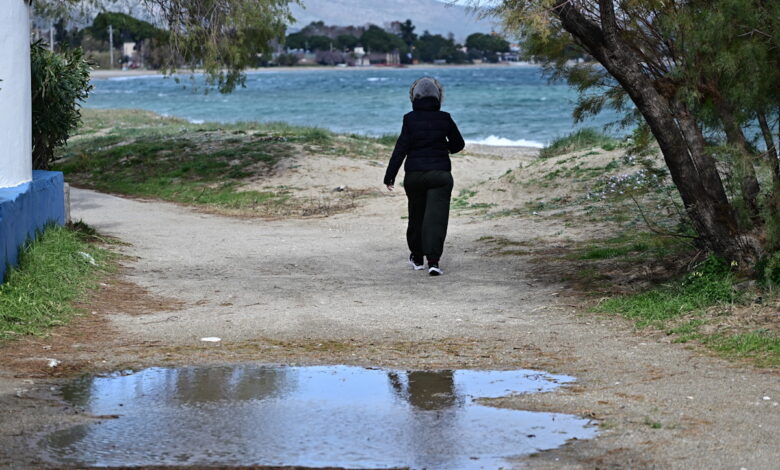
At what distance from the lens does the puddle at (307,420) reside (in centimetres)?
489

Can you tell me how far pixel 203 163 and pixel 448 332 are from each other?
14.2m

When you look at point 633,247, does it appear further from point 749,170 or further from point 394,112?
point 394,112

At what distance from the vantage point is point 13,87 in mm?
10031

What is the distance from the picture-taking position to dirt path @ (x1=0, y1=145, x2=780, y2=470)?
518 centimetres

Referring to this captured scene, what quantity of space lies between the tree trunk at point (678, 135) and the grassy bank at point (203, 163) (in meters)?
9.15

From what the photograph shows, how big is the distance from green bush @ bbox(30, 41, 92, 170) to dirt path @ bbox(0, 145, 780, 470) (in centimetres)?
150

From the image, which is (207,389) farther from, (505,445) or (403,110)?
(403,110)

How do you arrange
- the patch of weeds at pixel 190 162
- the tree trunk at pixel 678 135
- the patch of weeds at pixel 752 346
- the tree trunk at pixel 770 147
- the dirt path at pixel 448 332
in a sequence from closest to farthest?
the dirt path at pixel 448 332 < the patch of weeds at pixel 752 346 < the tree trunk at pixel 770 147 < the tree trunk at pixel 678 135 < the patch of weeds at pixel 190 162

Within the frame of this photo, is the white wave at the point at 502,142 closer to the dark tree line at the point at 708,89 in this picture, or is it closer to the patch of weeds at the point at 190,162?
the patch of weeds at the point at 190,162

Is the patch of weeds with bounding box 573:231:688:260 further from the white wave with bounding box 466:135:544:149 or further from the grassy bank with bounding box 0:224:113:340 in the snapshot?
the white wave with bounding box 466:135:544:149

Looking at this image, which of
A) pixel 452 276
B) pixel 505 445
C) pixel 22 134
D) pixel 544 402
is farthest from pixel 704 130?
pixel 22 134

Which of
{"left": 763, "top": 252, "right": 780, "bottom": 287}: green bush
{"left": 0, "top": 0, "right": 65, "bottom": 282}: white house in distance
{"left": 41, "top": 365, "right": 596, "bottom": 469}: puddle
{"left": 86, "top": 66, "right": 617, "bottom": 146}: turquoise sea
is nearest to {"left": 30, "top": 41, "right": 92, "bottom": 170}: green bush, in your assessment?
{"left": 0, "top": 0, "right": 65, "bottom": 282}: white house in distance

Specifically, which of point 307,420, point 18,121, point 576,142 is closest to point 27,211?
point 18,121

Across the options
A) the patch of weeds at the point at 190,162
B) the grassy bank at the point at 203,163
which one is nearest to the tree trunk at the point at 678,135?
the grassy bank at the point at 203,163
